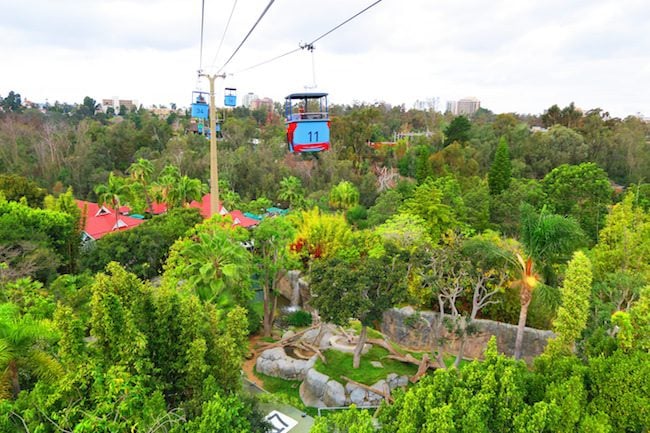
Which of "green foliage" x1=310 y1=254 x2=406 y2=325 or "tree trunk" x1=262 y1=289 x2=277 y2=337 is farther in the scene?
"tree trunk" x1=262 y1=289 x2=277 y2=337

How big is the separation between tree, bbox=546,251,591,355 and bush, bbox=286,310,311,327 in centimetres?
992

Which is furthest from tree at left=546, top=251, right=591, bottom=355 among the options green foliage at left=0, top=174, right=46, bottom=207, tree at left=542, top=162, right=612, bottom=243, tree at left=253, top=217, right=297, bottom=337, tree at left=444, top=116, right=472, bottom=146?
tree at left=444, top=116, right=472, bottom=146

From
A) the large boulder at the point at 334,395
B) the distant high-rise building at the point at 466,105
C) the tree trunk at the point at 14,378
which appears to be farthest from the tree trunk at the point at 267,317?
the distant high-rise building at the point at 466,105

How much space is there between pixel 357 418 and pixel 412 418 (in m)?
0.78

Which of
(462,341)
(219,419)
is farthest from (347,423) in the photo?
(462,341)

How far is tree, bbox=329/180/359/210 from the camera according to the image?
29719 millimetres

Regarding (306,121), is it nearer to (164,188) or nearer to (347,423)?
(347,423)

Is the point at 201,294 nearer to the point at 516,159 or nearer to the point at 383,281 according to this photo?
the point at 383,281

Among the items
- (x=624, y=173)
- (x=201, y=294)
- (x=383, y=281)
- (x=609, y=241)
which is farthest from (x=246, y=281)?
(x=624, y=173)

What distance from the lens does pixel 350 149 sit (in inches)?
1598

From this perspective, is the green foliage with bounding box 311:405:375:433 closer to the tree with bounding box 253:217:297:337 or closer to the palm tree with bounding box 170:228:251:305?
the palm tree with bounding box 170:228:251:305

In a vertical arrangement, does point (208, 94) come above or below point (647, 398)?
above

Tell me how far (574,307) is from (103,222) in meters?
25.7

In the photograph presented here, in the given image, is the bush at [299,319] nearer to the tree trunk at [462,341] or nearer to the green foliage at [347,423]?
the tree trunk at [462,341]
